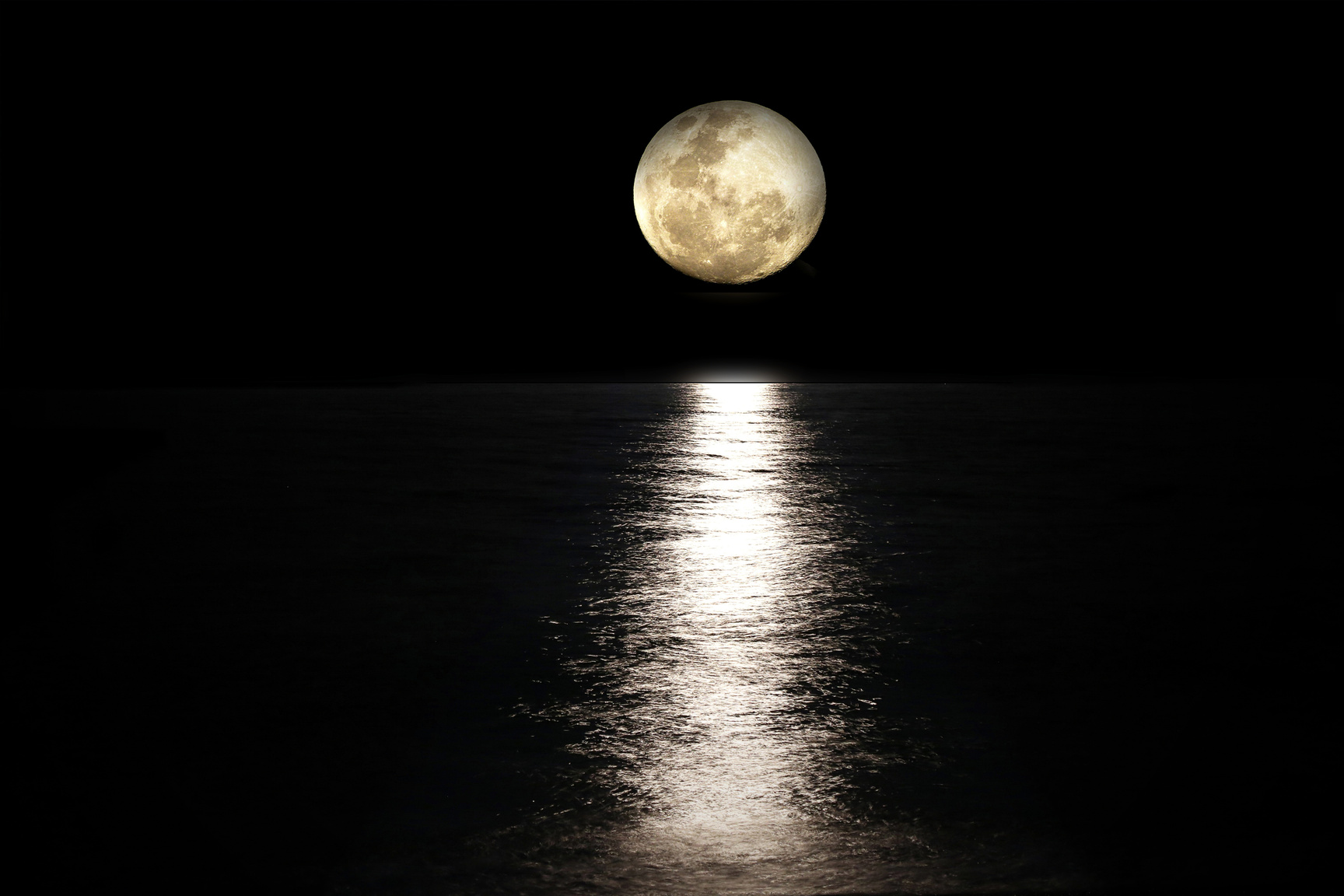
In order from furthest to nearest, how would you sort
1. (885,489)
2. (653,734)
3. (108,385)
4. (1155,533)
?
(108,385)
(885,489)
(1155,533)
(653,734)

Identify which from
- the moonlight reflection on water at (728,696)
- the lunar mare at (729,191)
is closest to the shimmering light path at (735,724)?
the moonlight reflection on water at (728,696)

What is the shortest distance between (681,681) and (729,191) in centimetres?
2492

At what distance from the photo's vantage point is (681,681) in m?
4.38

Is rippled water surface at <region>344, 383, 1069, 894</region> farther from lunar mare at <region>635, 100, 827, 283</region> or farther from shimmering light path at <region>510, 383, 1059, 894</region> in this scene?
lunar mare at <region>635, 100, 827, 283</region>

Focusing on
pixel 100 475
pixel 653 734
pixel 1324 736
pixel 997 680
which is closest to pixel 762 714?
pixel 653 734

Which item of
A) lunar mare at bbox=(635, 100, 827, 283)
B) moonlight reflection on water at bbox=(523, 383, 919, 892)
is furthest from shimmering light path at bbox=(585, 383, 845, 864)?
lunar mare at bbox=(635, 100, 827, 283)

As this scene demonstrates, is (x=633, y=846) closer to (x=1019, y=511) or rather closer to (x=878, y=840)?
(x=878, y=840)

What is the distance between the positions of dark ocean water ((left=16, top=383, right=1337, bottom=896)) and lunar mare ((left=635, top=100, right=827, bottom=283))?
63.6ft

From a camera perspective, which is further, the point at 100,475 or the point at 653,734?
the point at 100,475

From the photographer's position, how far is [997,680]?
4.46 meters

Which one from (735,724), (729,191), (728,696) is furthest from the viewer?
(729,191)

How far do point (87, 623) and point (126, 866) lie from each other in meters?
2.64

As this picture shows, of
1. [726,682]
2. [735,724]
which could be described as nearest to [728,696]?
[726,682]

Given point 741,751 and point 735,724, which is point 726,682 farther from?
point 741,751
